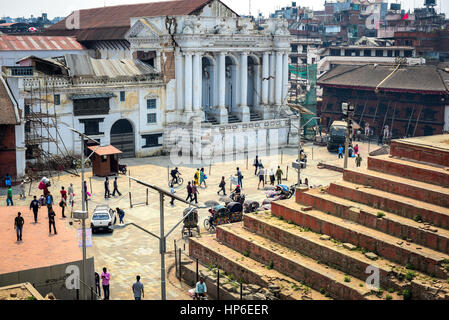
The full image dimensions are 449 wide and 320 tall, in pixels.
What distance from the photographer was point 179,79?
5941 cm

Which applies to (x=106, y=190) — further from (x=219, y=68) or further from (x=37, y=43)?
(x=37, y=43)

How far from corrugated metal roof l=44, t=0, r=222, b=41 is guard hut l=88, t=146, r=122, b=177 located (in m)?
19.9

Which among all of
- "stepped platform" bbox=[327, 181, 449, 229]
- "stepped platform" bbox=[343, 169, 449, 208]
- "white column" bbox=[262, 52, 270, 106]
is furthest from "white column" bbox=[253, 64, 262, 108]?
"stepped platform" bbox=[327, 181, 449, 229]

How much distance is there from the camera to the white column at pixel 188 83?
192 ft

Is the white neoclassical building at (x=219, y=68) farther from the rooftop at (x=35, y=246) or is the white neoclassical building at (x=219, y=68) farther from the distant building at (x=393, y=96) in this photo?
the rooftop at (x=35, y=246)

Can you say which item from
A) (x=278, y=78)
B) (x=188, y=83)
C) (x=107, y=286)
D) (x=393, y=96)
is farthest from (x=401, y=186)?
(x=393, y=96)

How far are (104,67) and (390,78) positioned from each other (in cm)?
3490

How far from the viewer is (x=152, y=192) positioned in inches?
1805

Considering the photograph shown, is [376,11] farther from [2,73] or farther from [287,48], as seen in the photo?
[2,73]

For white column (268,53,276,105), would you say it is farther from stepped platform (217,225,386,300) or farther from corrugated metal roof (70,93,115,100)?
stepped platform (217,225,386,300)

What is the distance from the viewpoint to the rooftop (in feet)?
87.4

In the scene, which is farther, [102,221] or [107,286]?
[102,221]

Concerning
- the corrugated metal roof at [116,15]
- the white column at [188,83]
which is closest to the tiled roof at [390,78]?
the corrugated metal roof at [116,15]
